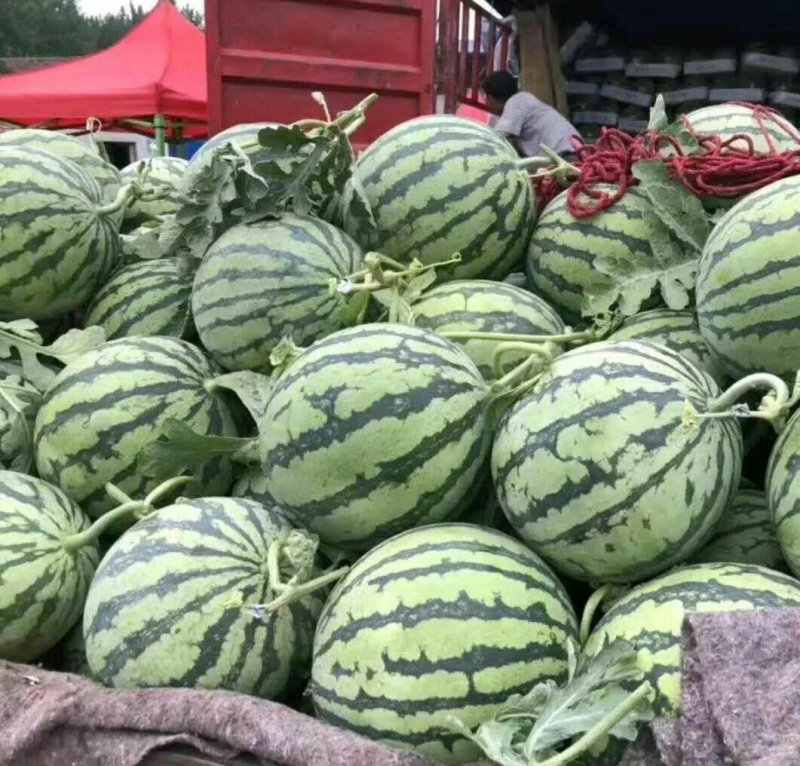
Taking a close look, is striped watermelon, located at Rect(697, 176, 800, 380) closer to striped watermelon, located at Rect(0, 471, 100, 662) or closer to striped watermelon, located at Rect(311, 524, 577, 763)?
striped watermelon, located at Rect(311, 524, 577, 763)

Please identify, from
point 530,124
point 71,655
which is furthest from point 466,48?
point 71,655

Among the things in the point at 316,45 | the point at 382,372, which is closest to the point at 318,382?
the point at 382,372

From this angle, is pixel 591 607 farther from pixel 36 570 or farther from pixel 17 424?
pixel 17 424

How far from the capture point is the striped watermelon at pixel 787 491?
1.43 metres

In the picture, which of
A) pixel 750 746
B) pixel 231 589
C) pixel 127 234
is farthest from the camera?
pixel 127 234

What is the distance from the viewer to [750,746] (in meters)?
1.07

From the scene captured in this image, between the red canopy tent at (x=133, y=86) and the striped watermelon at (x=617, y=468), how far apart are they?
8122 mm

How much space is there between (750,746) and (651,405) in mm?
512

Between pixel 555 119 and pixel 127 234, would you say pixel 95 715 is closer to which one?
pixel 127 234

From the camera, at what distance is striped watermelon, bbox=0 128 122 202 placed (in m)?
2.56

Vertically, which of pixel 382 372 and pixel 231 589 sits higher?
pixel 382 372

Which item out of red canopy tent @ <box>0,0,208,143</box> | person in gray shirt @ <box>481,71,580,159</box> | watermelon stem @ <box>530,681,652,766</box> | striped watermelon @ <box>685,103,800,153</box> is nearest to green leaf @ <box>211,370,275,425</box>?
watermelon stem @ <box>530,681,652,766</box>

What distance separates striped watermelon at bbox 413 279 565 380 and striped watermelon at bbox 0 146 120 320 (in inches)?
33.0

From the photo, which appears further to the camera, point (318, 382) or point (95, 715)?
point (318, 382)
